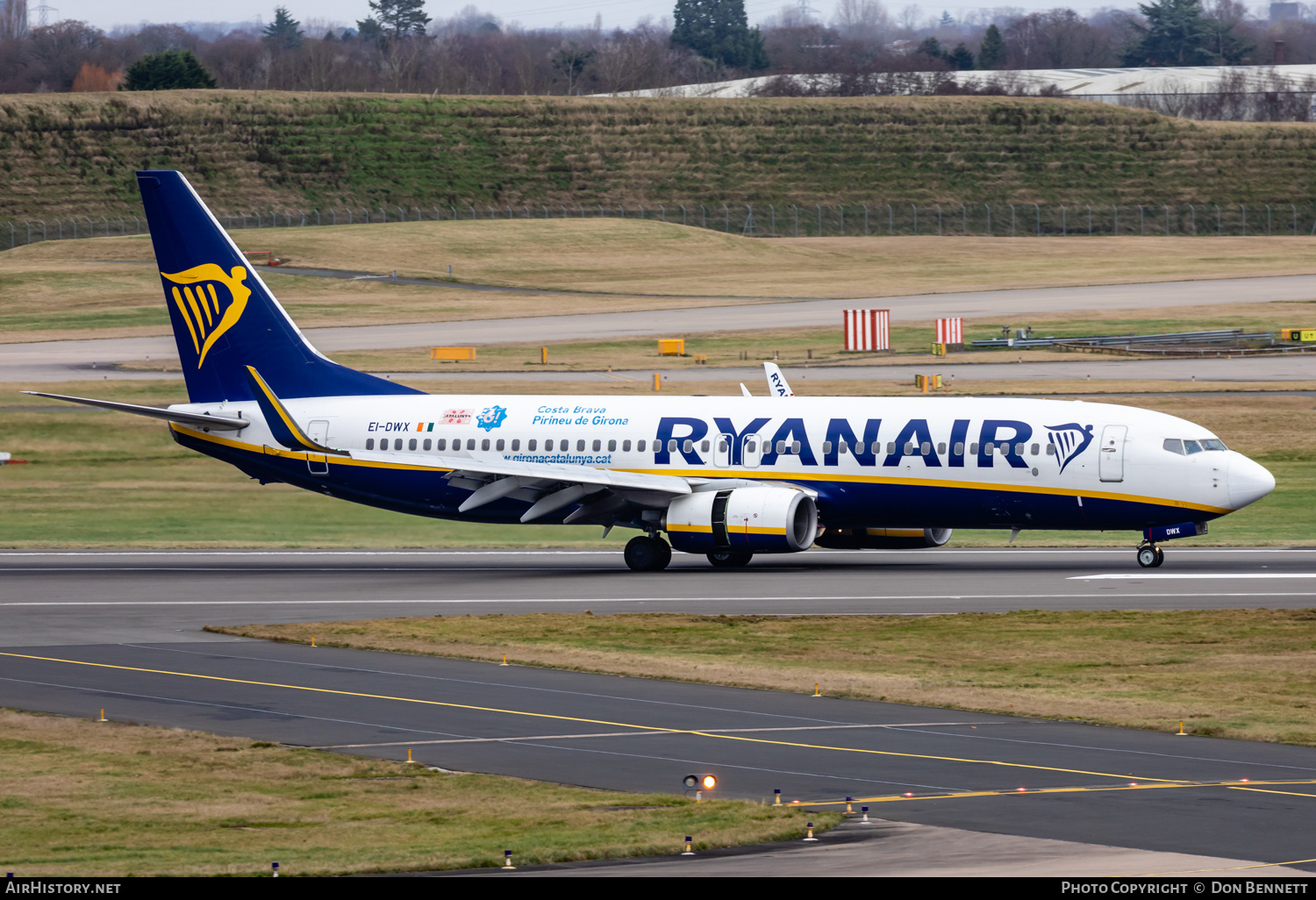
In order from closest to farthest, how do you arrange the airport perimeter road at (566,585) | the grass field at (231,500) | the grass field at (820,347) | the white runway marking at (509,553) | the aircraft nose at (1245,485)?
the airport perimeter road at (566,585)
the aircraft nose at (1245,485)
the white runway marking at (509,553)
the grass field at (231,500)
the grass field at (820,347)

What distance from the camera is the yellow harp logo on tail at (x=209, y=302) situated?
4894cm

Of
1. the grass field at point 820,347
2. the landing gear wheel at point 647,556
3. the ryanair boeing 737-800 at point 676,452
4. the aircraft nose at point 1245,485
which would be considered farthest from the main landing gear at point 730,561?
the grass field at point 820,347

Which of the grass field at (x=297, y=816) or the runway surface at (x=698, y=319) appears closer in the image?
the grass field at (x=297, y=816)

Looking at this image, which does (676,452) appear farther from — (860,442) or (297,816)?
(297,816)

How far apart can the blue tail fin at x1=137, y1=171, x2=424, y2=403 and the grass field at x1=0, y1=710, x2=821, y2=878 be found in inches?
1024

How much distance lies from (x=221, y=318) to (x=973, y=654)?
26.3 meters

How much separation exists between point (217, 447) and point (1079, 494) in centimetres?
2301

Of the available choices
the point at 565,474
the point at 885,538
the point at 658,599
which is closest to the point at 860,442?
the point at 885,538

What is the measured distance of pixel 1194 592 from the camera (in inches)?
1476

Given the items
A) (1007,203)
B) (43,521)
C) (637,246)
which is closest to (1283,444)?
(43,521)

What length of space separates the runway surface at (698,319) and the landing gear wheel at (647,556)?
48.9 m

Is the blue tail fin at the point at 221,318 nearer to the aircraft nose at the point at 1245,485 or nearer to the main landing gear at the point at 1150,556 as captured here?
the main landing gear at the point at 1150,556

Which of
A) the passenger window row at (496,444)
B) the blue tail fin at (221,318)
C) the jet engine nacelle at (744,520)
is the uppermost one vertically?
the blue tail fin at (221,318)
